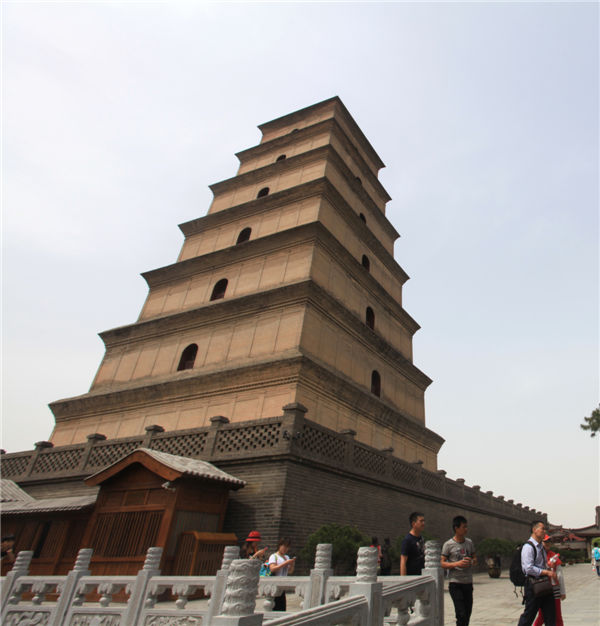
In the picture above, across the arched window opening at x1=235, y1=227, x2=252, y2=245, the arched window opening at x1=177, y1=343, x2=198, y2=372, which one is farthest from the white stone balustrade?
the arched window opening at x1=235, y1=227, x2=252, y2=245

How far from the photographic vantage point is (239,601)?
2621mm

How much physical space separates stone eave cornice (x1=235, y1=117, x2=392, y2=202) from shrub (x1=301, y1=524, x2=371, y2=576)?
62.9 ft

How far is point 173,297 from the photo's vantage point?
1906cm

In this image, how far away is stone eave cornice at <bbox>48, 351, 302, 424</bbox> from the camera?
44.7ft

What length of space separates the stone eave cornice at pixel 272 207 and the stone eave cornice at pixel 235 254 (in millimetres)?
651

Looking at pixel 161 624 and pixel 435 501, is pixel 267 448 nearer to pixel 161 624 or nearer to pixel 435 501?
pixel 161 624

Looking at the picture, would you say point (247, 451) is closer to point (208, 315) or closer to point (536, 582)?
point (536, 582)

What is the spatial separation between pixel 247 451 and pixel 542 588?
6.94 metres

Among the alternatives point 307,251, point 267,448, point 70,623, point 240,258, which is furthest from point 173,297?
point 70,623

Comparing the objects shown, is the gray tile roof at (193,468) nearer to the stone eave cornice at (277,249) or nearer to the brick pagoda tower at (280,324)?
the brick pagoda tower at (280,324)

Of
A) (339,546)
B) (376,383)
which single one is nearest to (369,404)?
(376,383)

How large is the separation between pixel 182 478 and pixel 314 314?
7.75 m

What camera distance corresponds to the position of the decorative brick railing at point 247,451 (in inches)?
403

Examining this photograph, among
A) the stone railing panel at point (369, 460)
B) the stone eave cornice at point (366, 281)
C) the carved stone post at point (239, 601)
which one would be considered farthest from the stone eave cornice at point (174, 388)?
the carved stone post at point (239, 601)
